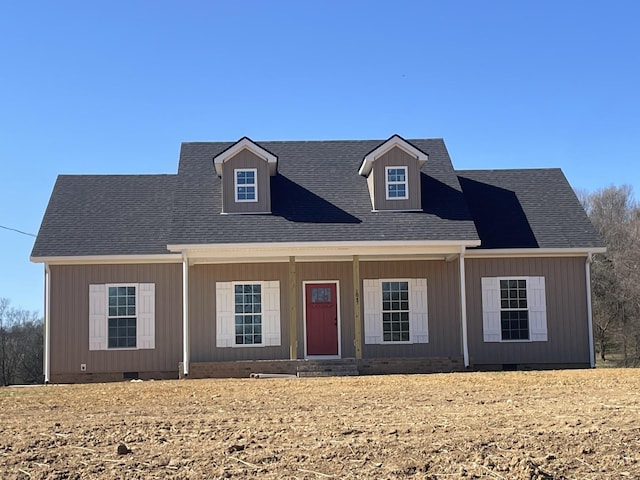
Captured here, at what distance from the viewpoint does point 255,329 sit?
821 inches

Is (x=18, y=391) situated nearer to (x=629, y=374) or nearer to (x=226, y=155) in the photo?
(x=226, y=155)

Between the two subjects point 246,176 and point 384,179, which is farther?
point 384,179

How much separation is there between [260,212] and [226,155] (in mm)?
1742

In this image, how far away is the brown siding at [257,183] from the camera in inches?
827

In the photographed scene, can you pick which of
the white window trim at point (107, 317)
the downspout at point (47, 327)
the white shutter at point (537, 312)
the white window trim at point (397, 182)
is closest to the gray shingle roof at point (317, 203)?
the white window trim at point (397, 182)

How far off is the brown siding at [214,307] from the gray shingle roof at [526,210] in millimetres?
5503

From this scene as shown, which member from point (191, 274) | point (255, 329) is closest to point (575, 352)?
point (255, 329)

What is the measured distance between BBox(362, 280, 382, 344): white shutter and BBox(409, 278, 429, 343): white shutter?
0.84 m

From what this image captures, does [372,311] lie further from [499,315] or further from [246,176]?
[246,176]

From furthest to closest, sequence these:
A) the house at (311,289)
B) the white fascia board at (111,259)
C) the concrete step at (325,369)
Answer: the house at (311,289), the white fascia board at (111,259), the concrete step at (325,369)

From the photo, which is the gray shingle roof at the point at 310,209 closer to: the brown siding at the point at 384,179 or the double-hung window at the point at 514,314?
the brown siding at the point at 384,179

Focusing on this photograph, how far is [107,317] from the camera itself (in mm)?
20828

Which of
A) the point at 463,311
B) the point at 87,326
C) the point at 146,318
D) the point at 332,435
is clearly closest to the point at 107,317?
the point at 87,326

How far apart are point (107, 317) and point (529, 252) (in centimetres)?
1119
